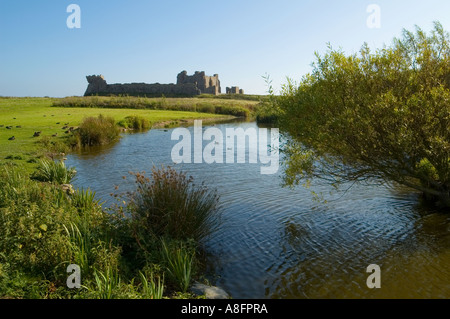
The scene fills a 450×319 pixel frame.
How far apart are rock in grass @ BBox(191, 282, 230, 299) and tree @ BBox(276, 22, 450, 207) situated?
663 cm

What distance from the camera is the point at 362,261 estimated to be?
10836 millimetres

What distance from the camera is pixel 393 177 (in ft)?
42.0

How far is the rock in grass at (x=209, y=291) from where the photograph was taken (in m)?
8.27

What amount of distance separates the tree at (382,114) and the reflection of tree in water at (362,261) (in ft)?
6.65

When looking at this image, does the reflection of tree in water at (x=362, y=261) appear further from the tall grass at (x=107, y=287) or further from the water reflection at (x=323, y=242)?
the tall grass at (x=107, y=287)

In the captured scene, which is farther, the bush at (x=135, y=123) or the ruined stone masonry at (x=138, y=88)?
the ruined stone masonry at (x=138, y=88)

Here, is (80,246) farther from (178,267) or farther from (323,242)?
(323,242)

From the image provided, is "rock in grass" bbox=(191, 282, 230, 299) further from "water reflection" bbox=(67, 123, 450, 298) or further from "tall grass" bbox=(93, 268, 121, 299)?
"tall grass" bbox=(93, 268, 121, 299)

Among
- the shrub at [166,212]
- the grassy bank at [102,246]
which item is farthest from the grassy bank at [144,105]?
the shrub at [166,212]

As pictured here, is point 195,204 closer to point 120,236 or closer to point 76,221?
point 120,236

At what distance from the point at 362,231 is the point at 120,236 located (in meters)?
8.80

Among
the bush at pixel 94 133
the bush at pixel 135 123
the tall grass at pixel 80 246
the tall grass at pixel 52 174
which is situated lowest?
the tall grass at pixel 80 246

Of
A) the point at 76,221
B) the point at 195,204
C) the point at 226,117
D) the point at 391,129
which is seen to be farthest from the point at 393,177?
the point at 226,117

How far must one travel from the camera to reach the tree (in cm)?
1139
